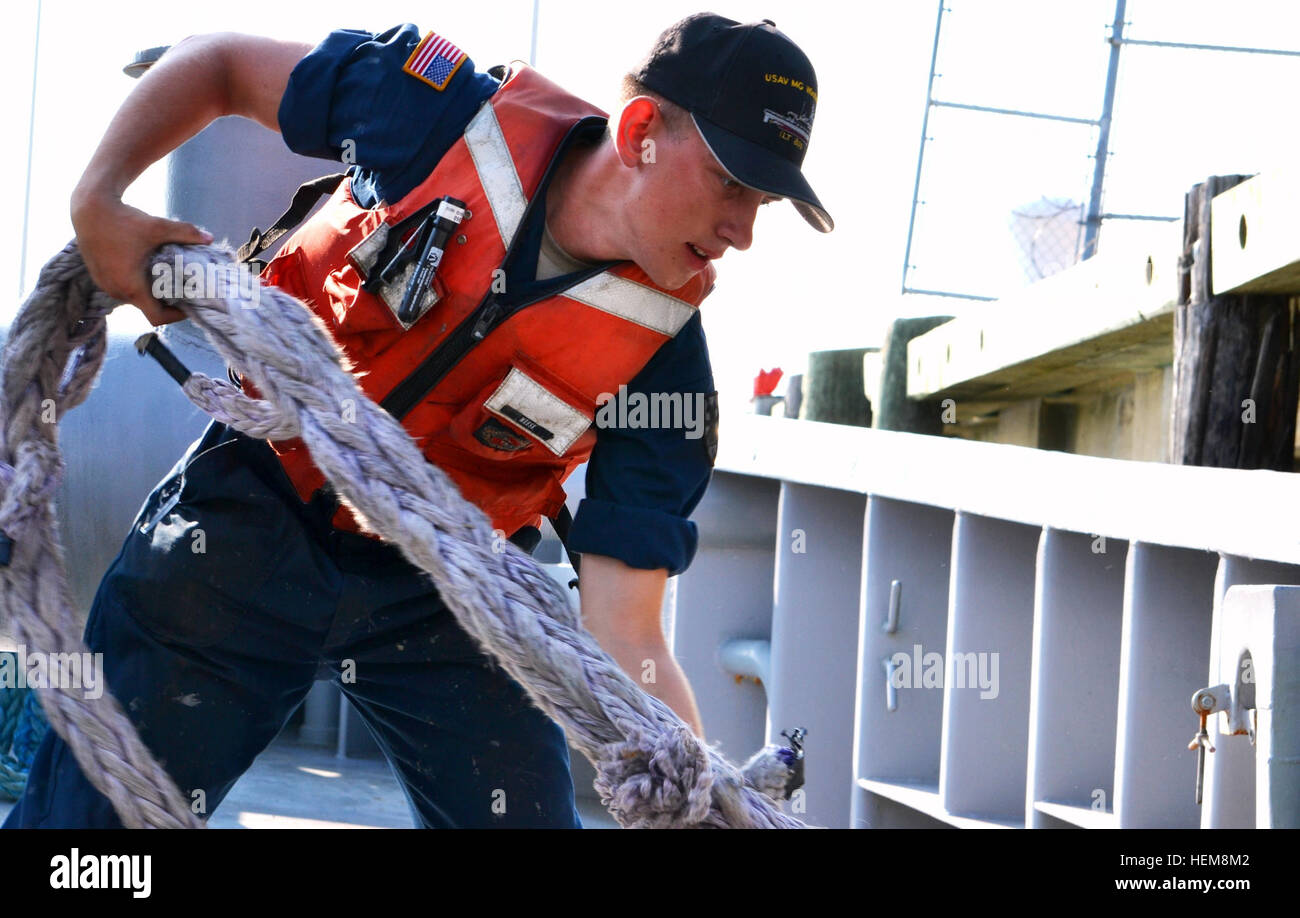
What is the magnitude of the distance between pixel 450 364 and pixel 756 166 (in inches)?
22.2

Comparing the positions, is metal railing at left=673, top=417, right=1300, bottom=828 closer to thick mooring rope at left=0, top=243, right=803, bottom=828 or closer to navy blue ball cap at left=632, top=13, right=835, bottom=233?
navy blue ball cap at left=632, top=13, right=835, bottom=233

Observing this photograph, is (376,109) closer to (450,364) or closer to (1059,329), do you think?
(450,364)

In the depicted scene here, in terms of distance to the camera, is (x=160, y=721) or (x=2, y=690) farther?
(x=2, y=690)

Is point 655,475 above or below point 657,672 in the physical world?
above

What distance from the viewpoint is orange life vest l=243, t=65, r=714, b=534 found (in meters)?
2.49

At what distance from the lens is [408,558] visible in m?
1.97

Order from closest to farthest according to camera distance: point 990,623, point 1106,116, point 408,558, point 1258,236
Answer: point 408,558
point 1258,236
point 990,623
point 1106,116

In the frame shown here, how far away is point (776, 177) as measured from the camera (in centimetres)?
240

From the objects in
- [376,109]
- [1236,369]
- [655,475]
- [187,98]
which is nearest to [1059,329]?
[1236,369]

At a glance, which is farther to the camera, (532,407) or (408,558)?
(532,407)

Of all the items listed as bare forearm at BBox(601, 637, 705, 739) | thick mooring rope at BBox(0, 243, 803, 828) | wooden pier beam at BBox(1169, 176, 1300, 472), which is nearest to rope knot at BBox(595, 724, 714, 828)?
thick mooring rope at BBox(0, 243, 803, 828)

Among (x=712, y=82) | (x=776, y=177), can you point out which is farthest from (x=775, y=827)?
(x=712, y=82)
